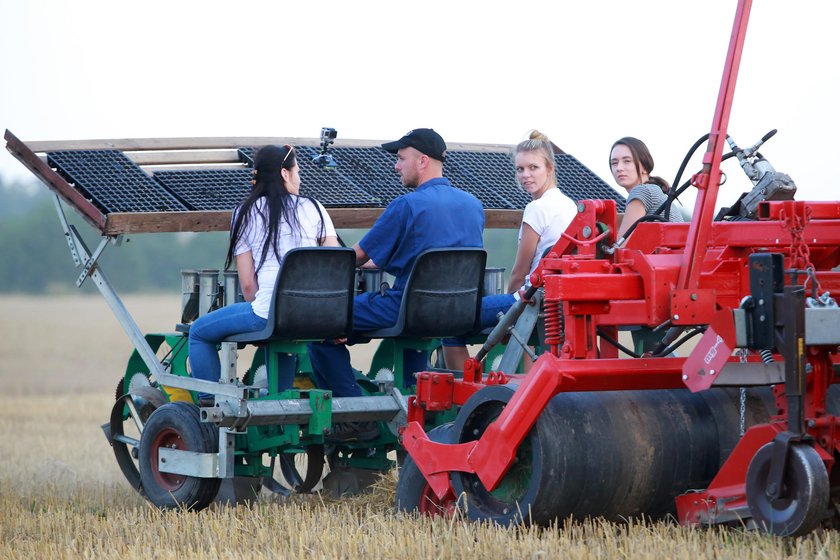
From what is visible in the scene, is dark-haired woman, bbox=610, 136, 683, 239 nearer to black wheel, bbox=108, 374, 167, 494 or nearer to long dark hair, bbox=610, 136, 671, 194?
long dark hair, bbox=610, 136, 671, 194

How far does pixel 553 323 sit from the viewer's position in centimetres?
564

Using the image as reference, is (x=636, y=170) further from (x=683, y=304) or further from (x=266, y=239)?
(x=683, y=304)

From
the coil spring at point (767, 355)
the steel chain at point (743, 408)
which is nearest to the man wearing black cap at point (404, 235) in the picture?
the steel chain at point (743, 408)

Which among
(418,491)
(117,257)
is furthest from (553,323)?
(117,257)

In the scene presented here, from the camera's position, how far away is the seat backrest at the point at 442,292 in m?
7.00

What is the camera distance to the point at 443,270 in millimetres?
7051

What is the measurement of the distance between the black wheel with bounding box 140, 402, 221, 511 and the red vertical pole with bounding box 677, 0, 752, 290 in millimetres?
2758

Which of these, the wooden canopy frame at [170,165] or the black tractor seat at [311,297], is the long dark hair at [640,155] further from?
the black tractor seat at [311,297]

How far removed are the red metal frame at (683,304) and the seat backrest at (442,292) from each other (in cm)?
130

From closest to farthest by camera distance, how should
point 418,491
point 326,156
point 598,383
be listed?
point 598,383 < point 418,491 < point 326,156

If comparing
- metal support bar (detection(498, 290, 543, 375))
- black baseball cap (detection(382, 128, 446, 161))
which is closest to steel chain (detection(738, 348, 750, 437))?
metal support bar (detection(498, 290, 543, 375))

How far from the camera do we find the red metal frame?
207 inches

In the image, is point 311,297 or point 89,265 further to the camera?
point 89,265

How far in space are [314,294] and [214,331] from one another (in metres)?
0.63
